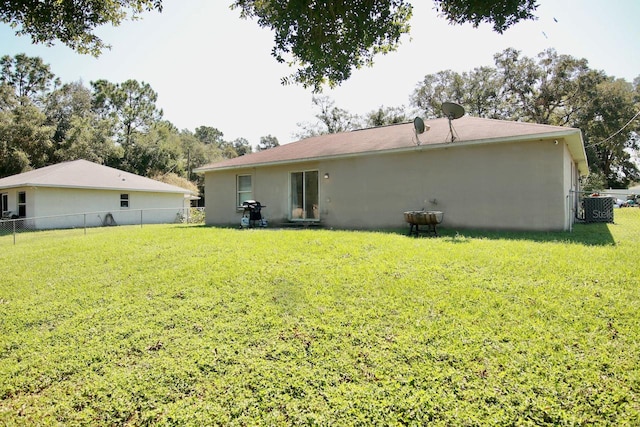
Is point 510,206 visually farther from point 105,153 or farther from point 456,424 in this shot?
point 105,153

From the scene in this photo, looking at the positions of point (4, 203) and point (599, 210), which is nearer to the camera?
point (599, 210)

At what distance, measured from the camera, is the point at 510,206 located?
29.9 feet

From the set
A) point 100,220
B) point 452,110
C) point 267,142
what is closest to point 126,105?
point 100,220

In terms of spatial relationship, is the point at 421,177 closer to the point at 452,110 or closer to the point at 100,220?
the point at 452,110

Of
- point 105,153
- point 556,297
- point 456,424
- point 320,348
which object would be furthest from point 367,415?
point 105,153

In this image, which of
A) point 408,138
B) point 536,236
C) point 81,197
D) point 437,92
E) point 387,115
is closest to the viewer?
point 536,236

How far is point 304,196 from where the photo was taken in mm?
12719

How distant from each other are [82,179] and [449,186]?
67.4ft

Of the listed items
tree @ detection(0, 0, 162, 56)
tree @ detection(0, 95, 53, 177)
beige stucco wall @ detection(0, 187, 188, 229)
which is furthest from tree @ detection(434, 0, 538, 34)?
tree @ detection(0, 95, 53, 177)

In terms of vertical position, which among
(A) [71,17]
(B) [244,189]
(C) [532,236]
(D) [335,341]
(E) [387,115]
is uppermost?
(E) [387,115]

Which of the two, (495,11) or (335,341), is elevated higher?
(495,11)

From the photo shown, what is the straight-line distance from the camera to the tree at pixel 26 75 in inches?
1271

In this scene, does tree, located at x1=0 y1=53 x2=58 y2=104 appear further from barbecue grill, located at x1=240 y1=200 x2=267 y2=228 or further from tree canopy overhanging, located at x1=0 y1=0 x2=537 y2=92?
tree canopy overhanging, located at x1=0 y1=0 x2=537 y2=92

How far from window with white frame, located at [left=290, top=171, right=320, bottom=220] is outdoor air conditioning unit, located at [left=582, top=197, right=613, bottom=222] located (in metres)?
9.76
